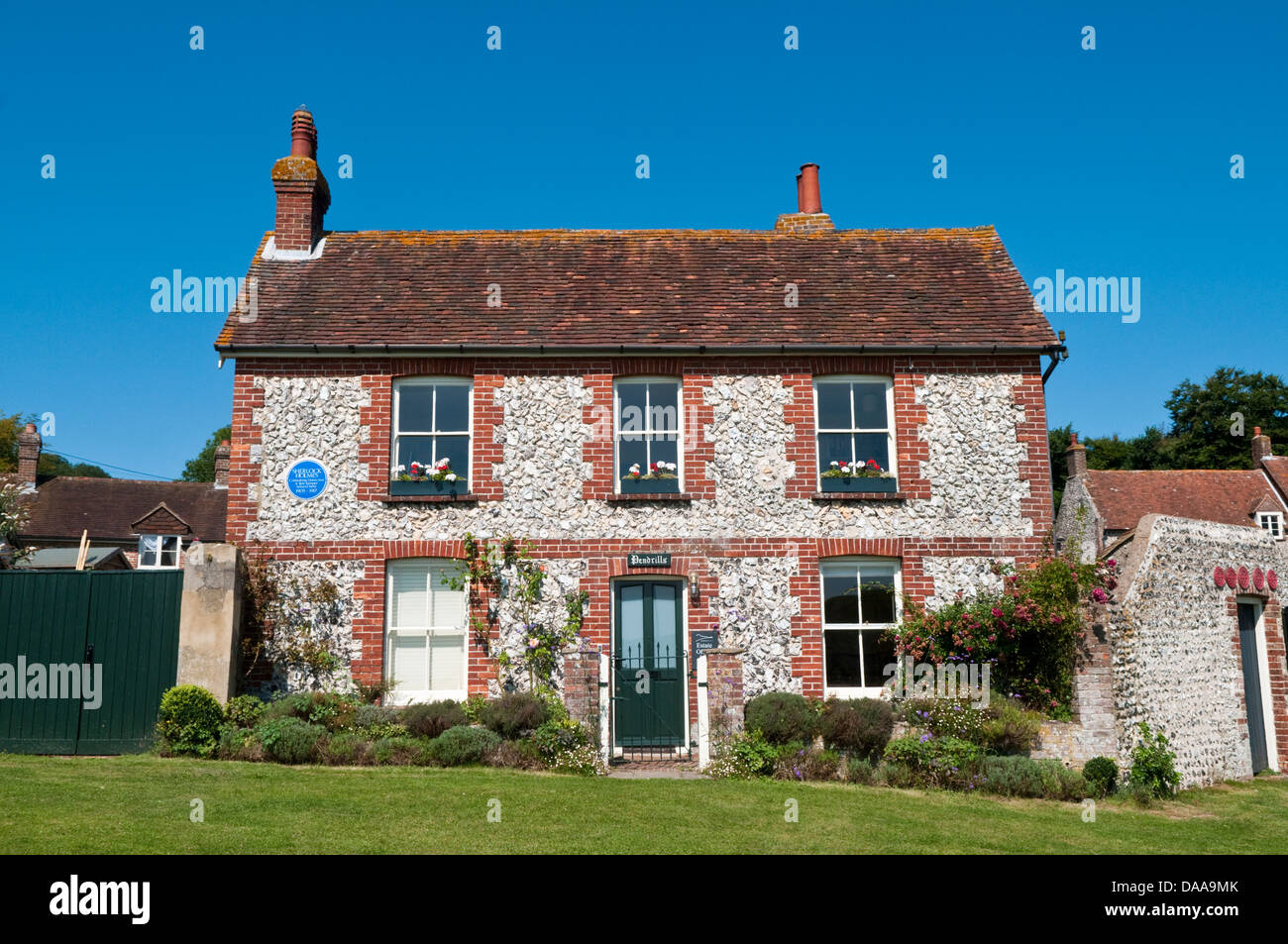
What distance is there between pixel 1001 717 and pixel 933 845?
14.4 feet

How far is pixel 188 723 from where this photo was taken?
40.8 ft

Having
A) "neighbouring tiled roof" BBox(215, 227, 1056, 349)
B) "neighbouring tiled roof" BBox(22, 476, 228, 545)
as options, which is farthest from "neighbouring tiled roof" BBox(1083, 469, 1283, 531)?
"neighbouring tiled roof" BBox(22, 476, 228, 545)

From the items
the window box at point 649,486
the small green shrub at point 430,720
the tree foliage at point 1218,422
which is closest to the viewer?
the small green shrub at point 430,720

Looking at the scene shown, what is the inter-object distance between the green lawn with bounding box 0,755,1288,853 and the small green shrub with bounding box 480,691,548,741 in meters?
0.89

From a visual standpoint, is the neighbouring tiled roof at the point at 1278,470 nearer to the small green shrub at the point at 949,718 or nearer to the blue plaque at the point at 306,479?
the small green shrub at the point at 949,718

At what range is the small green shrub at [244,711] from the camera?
1285 cm

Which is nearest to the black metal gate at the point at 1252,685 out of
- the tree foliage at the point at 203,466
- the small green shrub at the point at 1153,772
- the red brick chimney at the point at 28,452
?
the small green shrub at the point at 1153,772

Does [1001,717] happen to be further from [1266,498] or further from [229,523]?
[1266,498]

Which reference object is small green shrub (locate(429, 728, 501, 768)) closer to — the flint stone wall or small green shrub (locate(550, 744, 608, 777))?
small green shrub (locate(550, 744, 608, 777))

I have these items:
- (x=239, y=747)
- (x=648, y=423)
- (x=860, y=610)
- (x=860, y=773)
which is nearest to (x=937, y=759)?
(x=860, y=773)

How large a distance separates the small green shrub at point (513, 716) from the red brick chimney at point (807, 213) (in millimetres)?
10402

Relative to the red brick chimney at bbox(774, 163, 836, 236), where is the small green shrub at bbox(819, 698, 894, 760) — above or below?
below

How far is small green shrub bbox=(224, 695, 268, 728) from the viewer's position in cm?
1285
